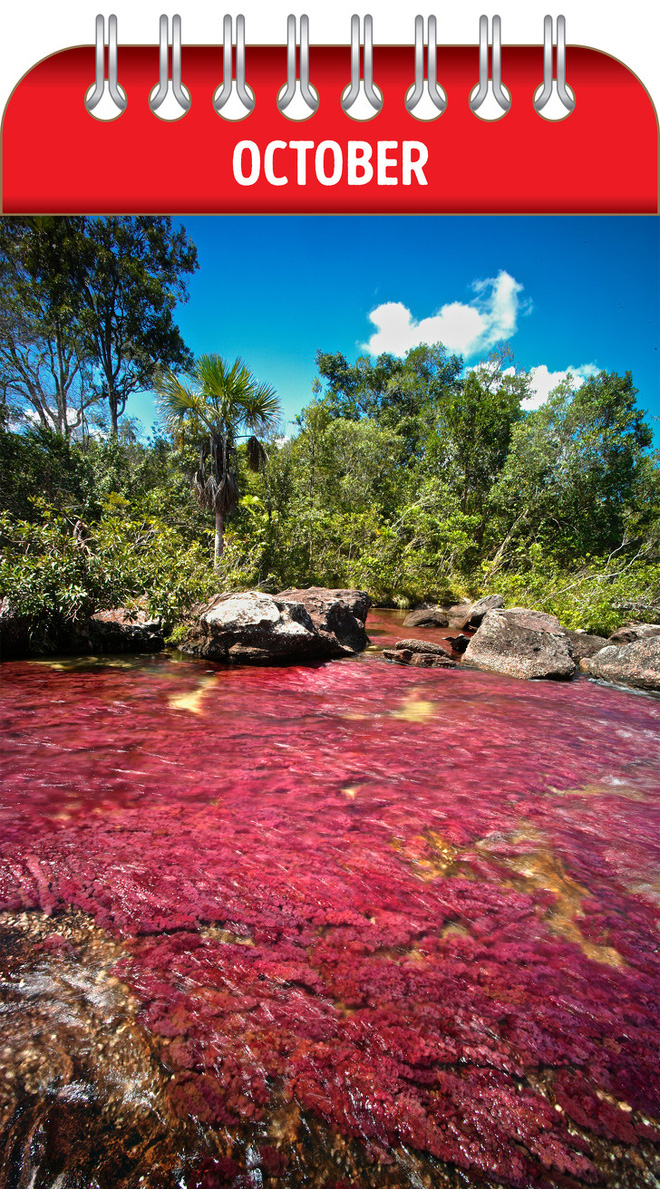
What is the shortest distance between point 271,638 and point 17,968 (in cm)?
487

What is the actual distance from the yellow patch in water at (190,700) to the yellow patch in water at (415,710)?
1.66 meters

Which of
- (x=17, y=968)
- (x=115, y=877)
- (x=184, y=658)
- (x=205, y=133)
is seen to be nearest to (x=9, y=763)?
(x=115, y=877)

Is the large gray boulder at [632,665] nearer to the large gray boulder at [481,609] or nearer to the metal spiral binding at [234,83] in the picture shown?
the large gray boulder at [481,609]

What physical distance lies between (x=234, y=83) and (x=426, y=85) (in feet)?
2.53

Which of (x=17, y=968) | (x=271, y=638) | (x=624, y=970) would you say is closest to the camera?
(x=17, y=968)

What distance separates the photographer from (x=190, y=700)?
409cm

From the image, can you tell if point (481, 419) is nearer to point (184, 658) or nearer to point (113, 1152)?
point (184, 658)

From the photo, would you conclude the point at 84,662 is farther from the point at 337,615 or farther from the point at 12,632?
the point at 337,615

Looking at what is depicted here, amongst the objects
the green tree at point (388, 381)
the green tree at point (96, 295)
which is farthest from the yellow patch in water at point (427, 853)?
the green tree at point (388, 381)

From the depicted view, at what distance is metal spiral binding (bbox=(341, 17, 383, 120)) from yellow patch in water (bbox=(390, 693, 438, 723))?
3.68 metres

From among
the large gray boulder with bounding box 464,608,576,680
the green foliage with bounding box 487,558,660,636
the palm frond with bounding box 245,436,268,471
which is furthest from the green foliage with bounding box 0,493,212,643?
the green foliage with bounding box 487,558,660,636

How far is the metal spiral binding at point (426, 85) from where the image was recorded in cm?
185

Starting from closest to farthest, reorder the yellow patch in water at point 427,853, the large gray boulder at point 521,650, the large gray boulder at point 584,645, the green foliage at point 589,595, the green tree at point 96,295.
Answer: the yellow patch in water at point 427,853 → the large gray boulder at point 521,650 → the large gray boulder at point 584,645 → the green foliage at point 589,595 → the green tree at point 96,295

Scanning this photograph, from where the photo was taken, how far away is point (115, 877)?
1.61 meters
